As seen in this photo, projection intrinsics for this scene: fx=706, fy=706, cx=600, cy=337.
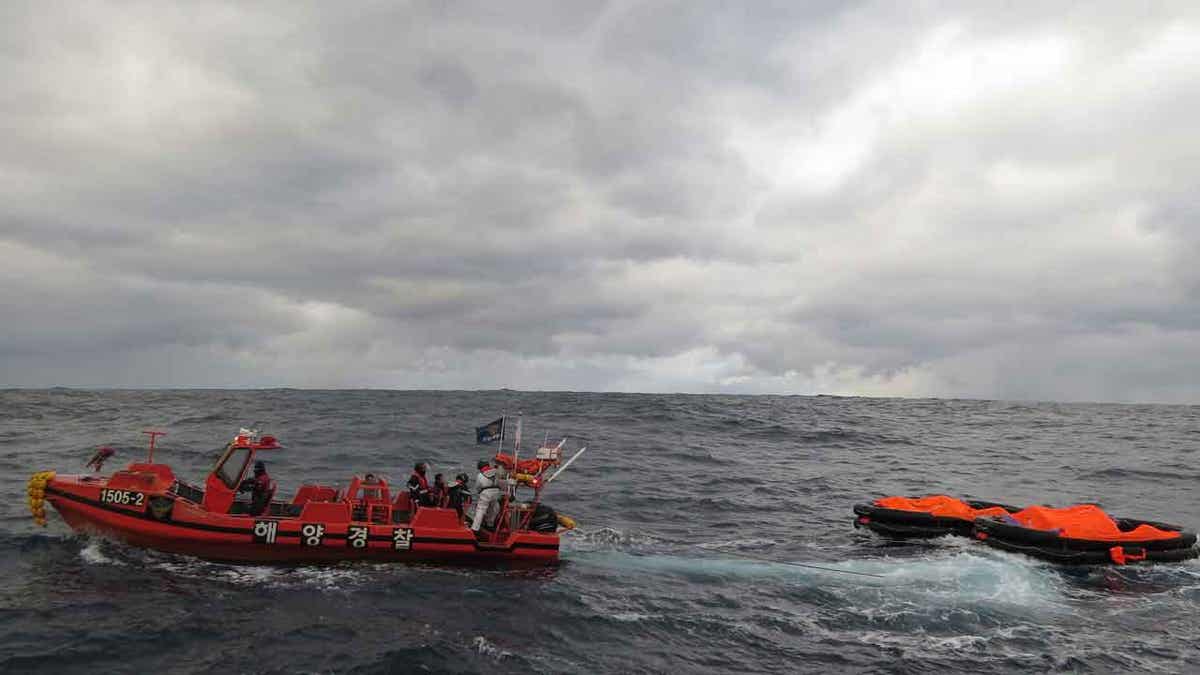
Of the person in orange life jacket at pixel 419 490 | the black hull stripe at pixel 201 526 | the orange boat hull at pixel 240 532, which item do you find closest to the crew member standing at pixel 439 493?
the person in orange life jacket at pixel 419 490

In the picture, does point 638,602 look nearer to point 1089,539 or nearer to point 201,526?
point 201,526

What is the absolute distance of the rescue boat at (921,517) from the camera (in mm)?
20891

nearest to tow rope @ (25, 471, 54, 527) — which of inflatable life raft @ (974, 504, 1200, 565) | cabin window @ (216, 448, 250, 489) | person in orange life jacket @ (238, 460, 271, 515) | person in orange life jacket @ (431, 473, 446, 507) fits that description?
cabin window @ (216, 448, 250, 489)

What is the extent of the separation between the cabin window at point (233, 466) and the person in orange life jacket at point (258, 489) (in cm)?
25

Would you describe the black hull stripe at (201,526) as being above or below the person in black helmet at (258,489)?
below

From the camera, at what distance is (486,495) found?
17062 mm

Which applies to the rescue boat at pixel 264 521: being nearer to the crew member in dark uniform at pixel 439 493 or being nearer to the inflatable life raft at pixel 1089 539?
the crew member in dark uniform at pixel 439 493

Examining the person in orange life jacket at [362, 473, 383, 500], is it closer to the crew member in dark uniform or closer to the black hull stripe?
the crew member in dark uniform

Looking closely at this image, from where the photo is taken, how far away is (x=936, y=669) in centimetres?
1177

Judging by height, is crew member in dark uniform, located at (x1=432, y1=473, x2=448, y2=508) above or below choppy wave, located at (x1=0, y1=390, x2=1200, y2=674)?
above

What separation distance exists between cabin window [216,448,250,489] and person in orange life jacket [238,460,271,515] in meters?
0.25

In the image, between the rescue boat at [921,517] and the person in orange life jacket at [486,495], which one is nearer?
the person in orange life jacket at [486,495]

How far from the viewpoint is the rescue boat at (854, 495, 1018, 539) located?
822 inches

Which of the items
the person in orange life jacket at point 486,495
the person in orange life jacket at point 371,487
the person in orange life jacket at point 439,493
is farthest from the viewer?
the person in orange life jacket at point 439,493
